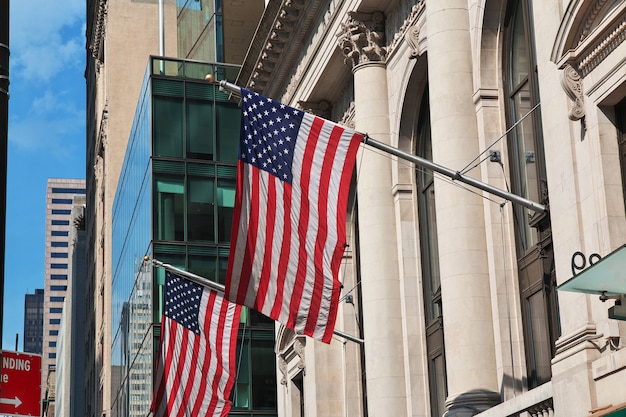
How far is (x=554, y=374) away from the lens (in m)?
17.8

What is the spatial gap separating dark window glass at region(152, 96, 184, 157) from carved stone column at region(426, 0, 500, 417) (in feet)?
83.9

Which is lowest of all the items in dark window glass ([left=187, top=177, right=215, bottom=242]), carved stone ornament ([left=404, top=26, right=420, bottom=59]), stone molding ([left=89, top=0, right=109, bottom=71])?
carved stone ornament ([left=404, top=26, right=420, bottom=59])

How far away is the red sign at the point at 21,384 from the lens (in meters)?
13.3

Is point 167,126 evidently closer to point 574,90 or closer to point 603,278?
point 574,90

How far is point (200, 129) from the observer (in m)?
49.8

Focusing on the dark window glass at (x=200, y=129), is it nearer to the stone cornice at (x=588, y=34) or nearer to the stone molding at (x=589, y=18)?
the stone cornice at (x=588, y=34)

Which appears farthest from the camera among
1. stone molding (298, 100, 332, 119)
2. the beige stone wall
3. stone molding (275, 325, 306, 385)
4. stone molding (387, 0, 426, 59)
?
the beige stone wall

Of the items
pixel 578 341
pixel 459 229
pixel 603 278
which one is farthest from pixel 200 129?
pixel 603 278

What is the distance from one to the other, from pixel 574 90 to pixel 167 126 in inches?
1294

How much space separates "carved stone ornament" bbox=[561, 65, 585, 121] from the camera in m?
18.2

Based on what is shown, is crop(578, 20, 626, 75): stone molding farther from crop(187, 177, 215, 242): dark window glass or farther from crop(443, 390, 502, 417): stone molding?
crop(187, 177, 215, 242): dark window glass

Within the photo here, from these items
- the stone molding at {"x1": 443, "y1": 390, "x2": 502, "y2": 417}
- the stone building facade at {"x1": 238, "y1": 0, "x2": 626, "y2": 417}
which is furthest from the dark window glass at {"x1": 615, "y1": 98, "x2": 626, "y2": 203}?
the stone molding at {"x1": 443, "y1": 390, "x2": 502, "y2": 417}

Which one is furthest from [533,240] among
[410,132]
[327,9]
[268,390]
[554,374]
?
[268,390]

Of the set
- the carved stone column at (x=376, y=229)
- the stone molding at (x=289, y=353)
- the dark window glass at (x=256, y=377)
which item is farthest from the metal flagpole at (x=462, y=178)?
the dark window glass at (x=256, y=377)
